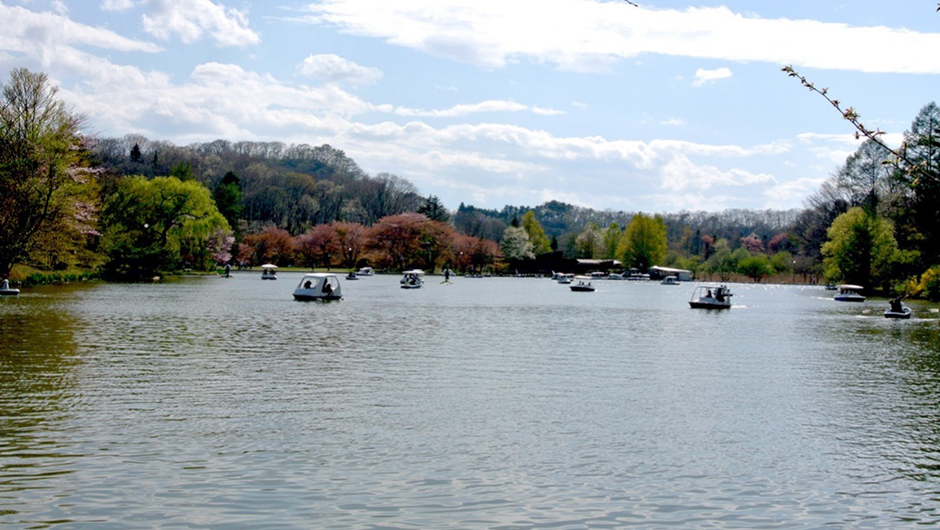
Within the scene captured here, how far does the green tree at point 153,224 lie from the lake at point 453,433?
4839 centimetres

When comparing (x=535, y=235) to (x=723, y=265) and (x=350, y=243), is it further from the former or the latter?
(x=350, y=243)

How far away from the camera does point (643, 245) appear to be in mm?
159875

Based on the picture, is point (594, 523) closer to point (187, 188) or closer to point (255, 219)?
point (187, 188)

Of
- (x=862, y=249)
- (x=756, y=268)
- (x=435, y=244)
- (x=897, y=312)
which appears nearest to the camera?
(x=897, y=312)

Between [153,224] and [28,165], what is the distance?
1397 inches

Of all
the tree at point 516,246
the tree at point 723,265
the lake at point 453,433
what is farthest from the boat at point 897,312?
the tree at point 516,246

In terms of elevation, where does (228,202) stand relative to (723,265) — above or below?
above

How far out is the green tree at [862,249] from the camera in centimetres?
8538

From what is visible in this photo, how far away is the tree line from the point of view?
55.5 meters

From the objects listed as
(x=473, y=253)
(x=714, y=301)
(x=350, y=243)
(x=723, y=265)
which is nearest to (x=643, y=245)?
(x=723, y=265)

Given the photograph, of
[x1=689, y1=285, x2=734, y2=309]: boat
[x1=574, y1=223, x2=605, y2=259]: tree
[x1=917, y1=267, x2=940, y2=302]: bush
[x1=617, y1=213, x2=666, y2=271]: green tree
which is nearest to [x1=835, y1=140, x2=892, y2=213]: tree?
[x1=917, y1=267, x2=940, y2=302]: bush

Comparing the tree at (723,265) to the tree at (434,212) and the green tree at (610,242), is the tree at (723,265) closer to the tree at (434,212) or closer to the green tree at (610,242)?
the green tree at (610,242)

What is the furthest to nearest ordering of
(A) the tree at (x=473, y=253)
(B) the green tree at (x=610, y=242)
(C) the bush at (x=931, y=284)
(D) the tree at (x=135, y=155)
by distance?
(B) the green tree at (x=610, y=242) → (D) the tree at (x=135, y=155) → (A) the tree at (x=473, y=253) → (C) the bush at (x=931, y=284)

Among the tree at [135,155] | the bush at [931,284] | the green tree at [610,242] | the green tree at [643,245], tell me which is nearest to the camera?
the bush at [931,284]
